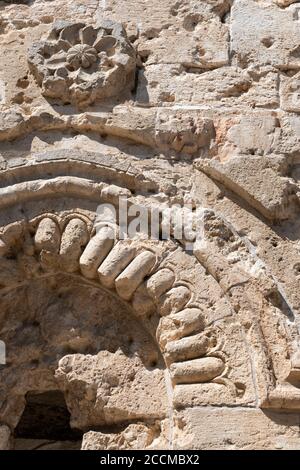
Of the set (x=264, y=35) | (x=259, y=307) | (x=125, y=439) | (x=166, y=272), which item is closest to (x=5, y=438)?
(x=125, y=439)

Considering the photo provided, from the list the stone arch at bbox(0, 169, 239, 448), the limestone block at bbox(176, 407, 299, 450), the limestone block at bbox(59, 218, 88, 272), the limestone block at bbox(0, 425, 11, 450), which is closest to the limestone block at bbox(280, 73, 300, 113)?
the stone arch at bbox(0, 169, 239, 448)

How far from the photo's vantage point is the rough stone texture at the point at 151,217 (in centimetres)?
551

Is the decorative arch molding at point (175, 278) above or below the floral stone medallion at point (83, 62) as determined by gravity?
below

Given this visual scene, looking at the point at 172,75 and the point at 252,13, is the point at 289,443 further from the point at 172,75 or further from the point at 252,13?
the point at 252,13

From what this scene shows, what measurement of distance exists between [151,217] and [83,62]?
1.19m

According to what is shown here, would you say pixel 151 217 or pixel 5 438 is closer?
pixel 5 438

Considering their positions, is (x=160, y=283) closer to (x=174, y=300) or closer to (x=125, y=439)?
(x=174, y=300)

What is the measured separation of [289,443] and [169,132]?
2020mm

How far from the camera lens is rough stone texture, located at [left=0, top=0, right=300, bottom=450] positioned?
18.1 feet

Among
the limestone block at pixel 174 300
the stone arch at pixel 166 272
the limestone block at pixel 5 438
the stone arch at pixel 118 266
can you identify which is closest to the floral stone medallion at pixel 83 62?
the stone arch at pixel 166 272

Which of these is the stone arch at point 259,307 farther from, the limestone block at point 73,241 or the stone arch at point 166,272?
the limestone block at point 73,241

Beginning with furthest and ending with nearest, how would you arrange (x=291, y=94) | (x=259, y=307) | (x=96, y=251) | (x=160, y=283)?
(x=291, y=94) → (x=96, y=251) → (x=160, y=283) → (x=259, y=307)

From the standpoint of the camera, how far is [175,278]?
18.9ft

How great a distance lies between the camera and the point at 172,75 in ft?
21.1
